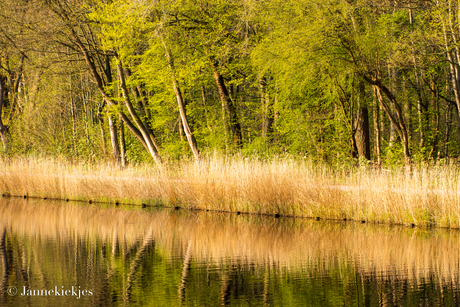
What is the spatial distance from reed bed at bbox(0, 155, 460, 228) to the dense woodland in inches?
68.4

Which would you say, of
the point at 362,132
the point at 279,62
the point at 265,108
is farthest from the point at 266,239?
the point at 265,108

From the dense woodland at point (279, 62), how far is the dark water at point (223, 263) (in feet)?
18.7

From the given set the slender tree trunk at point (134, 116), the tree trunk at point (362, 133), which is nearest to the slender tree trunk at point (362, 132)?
the tree trunk at point (362, 133)

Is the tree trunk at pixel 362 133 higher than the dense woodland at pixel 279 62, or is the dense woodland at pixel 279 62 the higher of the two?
the dense woodland at pixel 279 62

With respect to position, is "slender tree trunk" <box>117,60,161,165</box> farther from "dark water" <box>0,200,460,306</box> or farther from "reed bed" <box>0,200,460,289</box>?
"dark water" <box>0,200,460,306</box>

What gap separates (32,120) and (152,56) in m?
11.1

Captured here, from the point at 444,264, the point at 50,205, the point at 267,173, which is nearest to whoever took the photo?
the point at 444,264

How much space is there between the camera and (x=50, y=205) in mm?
19047

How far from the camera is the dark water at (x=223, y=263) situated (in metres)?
7.04

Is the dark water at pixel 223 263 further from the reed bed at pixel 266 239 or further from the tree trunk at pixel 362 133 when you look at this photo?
the tree trunk at pixel 362 133

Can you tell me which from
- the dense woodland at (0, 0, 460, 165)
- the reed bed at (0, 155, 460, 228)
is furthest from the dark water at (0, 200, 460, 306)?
the dense woodland at (0, 0, 460, 165)

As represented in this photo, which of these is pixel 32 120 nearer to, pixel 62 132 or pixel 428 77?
pixel 62 132

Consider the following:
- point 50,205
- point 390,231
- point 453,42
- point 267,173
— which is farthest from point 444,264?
point 50,205

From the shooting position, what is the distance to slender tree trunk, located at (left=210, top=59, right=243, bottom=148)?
21.6m
